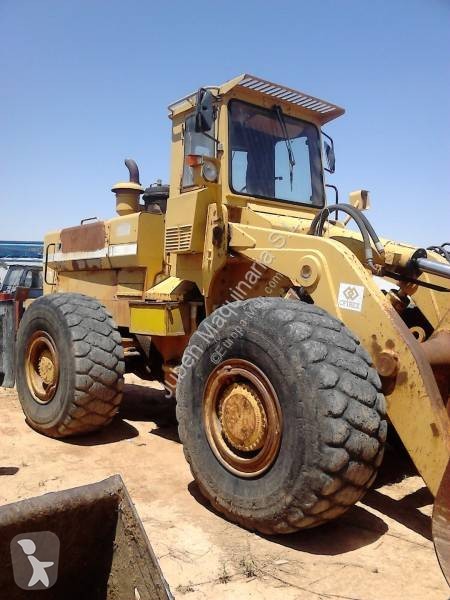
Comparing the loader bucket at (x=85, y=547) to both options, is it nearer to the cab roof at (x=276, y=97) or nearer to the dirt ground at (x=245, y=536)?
the dirt ground at (x=245, y=536)

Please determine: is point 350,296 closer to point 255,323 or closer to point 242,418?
point 255,323

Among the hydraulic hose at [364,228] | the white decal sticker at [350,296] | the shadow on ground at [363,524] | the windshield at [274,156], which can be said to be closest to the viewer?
the shadow on ground at [363,524]

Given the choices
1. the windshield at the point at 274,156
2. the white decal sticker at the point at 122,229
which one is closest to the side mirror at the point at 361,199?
the windshield at the point at 274,156

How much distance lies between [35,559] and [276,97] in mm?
4375

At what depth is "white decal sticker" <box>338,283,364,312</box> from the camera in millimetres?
3141

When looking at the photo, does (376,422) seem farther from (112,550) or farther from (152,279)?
(152,279)

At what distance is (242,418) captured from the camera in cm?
314

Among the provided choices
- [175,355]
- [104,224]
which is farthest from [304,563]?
[104,224]

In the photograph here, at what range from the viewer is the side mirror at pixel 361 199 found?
5305 millimetres

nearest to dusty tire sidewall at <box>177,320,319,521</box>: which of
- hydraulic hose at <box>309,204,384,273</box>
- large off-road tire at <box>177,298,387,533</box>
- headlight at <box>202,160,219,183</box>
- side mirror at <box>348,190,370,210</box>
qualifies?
large off-road tire at <box>177,298,387,533</box>

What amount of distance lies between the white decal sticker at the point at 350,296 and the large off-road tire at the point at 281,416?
22 centimetres

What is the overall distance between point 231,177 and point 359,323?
2018mm

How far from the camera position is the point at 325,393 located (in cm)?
268

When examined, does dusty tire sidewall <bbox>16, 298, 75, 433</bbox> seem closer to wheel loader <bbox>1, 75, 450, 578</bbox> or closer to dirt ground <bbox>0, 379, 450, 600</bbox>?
wheel loader <bbox>1, 75, 450, 578</bbox>
